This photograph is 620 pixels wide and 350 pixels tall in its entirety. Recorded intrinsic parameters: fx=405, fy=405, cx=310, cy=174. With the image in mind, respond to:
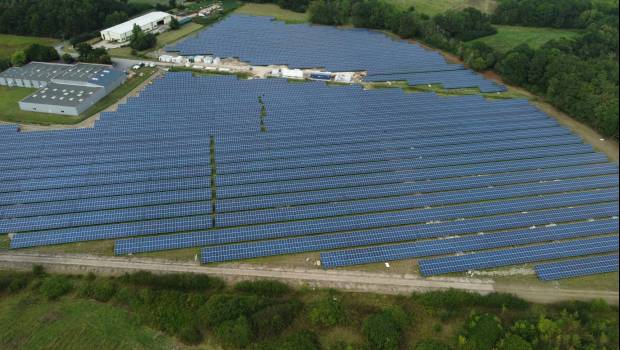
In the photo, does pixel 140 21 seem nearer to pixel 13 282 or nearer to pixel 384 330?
pixel 13 282

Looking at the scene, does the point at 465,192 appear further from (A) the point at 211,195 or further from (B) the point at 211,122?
(B) the point at 211,122

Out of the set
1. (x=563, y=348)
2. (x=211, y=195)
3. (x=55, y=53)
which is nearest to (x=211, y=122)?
(x=211, y=195)

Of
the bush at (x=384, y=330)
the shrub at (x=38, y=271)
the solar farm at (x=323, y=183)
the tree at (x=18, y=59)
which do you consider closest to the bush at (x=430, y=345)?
the bush at (x=384, y=330)

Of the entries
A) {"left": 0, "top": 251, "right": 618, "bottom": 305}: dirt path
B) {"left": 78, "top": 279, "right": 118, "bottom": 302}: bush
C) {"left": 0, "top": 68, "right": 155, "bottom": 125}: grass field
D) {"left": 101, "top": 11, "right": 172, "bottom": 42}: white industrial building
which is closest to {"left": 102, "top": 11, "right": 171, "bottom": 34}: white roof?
{"left": 101, "top": 11, "right": 172, "bottom": 42}: white industrial building

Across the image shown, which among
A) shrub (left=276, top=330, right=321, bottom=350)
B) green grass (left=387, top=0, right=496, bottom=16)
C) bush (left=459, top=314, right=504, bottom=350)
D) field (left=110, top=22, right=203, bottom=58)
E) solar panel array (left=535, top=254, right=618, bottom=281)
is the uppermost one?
green grass (left=387, top=0, right=496, bottom=16)

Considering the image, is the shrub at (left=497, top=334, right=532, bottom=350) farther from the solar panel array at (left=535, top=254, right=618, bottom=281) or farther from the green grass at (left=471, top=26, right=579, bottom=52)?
the green grass at (left=471, top=26, right=579, bottom=52)

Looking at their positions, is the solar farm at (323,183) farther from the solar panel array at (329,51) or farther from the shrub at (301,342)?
the solar panel array at (329,51)

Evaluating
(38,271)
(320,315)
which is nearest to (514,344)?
(320,315)
